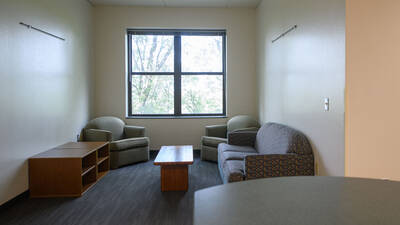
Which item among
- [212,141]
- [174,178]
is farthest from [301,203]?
[212,141]

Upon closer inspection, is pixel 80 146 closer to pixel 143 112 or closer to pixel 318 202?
pixel 143 112

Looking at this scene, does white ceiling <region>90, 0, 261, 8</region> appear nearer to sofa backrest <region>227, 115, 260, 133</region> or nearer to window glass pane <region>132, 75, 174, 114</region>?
window glass pane <region>132, 75, 174, 114</region>

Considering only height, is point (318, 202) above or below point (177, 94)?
below

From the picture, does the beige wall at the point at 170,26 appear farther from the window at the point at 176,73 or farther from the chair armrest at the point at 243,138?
the chair armrest at the point at 243,138

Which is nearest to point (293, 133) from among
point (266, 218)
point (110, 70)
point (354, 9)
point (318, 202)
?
point (354, 9)

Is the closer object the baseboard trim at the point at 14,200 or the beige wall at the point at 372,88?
the beige wall at the point at 372,88

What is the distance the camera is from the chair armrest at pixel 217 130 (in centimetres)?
462

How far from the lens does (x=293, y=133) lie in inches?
105

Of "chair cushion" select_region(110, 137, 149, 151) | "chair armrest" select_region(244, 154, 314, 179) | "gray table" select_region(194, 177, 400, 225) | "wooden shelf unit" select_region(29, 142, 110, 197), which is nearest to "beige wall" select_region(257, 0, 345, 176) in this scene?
"chair armrest" select_region(244, 154, 314, 179)

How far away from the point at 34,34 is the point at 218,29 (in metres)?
3.30

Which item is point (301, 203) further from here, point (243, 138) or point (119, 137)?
point (119, 137)

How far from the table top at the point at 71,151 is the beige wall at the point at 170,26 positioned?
55.7 inches

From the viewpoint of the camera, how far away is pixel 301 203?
708 millimetres

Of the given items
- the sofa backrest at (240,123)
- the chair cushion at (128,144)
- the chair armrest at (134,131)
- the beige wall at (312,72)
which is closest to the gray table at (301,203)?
the beige wall at (312,72)
